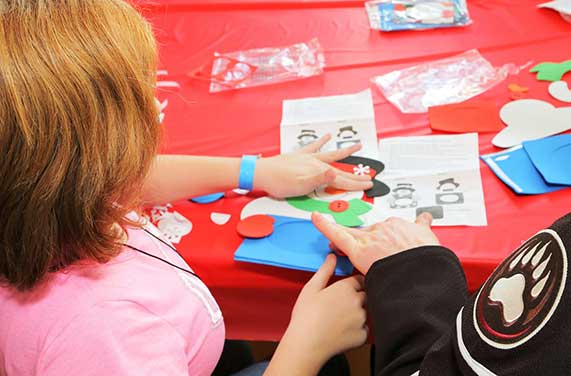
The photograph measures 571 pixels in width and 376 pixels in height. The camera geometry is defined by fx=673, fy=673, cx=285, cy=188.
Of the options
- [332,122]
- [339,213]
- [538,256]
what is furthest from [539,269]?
[332,122]

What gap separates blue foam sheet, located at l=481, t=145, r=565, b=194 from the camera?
103 centimetres

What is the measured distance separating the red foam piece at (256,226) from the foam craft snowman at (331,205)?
20mm

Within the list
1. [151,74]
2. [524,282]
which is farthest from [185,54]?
[524,282]

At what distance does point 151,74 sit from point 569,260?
→ 457 mm

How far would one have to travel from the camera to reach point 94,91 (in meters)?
0.65

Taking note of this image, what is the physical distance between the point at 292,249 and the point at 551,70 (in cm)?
63

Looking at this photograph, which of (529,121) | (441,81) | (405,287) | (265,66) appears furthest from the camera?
(265,66)

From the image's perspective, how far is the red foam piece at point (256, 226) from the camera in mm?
1020

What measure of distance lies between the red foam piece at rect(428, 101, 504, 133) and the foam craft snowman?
0.51ft

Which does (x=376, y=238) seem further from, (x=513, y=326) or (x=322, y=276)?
(x=513, y=326)

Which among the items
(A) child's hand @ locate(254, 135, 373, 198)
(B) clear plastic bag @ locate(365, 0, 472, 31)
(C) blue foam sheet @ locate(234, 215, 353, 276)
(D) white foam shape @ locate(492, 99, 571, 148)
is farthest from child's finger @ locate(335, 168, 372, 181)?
(B) clear plastic bag @ locate(365, 0, 472, 31)

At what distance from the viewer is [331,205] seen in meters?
1.06

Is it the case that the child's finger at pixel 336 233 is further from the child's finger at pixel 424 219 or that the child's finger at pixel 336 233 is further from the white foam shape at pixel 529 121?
the white foam shape at pixel 529 121

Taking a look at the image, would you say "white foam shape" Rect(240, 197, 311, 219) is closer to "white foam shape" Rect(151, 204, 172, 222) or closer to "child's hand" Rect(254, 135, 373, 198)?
"child's hand" Rect(254, 135, 373, 198)
